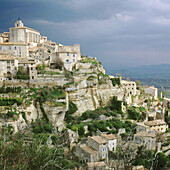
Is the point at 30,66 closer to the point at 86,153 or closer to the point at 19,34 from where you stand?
the point at 19,34

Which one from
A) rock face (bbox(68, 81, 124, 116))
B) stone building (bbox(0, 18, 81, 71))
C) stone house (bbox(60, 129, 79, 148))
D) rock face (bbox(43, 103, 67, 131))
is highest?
stone building (bbox(0, 18, 81, 71))

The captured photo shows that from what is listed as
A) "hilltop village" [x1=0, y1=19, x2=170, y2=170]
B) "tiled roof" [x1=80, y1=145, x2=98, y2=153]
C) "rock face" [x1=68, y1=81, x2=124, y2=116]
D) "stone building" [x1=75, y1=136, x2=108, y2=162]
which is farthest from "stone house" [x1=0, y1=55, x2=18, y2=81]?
"stone building" [x1=75, y1=136, x2=108, y2=162]

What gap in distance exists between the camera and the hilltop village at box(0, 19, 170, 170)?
93.1 feet

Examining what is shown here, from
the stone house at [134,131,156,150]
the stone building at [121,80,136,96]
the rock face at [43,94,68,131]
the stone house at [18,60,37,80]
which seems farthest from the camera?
the stone building at [121,80,136,96]

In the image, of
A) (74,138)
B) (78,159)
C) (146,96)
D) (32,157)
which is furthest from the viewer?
(146,96)

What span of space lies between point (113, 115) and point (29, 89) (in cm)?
1532

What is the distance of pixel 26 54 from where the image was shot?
42500 millimetres

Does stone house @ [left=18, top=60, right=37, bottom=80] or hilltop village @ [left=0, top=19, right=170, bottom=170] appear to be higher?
stone house @ [left=18, top=60, right=37, bottom=80]

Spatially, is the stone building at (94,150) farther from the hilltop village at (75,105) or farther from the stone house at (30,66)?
the stone house at (30,66)

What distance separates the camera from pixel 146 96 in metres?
49.2

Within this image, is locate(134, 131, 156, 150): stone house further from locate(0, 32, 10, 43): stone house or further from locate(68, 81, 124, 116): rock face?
locate(0, 32, 10, 43): stone house

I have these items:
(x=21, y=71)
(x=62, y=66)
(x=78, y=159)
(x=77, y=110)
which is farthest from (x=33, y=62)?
(x=78, y=159)

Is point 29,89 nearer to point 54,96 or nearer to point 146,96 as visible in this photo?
point 54,96

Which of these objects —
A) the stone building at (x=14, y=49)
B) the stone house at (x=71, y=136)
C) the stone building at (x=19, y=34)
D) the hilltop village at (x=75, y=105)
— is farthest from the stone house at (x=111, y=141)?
the stone building at (x=19, y=34)
